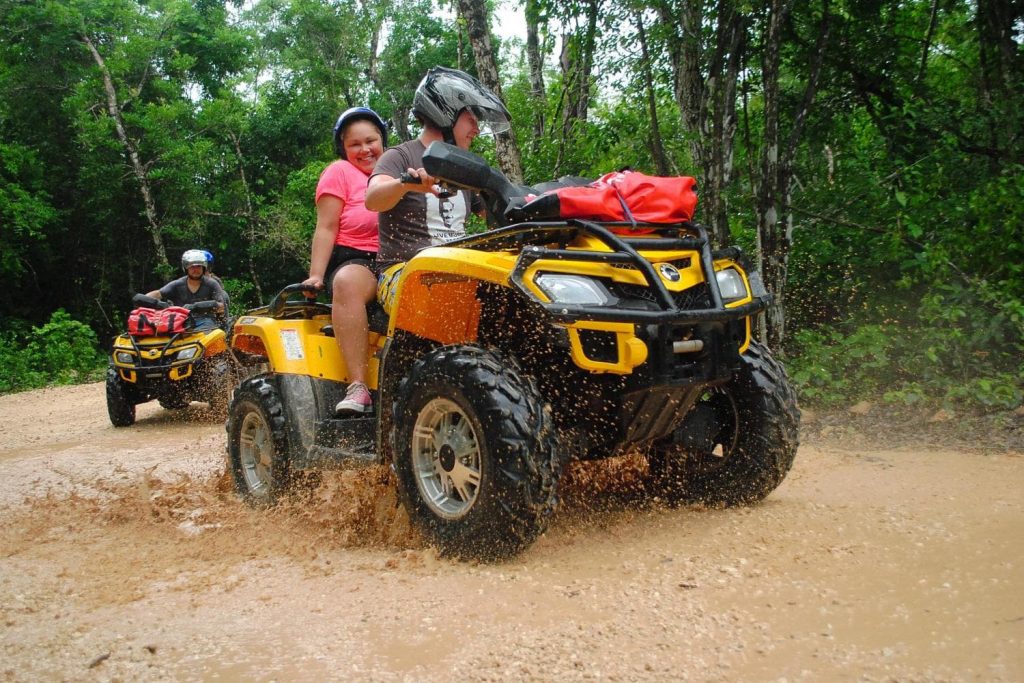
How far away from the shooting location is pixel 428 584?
3408 mm

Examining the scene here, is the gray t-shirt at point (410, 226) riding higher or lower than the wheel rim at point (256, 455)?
higher

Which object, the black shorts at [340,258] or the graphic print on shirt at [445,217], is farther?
the black shorts at [340,258]

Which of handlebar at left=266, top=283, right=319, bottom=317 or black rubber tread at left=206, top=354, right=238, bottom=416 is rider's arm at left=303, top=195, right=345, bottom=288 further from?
black rubber tread at left=206, top=354, right=238, bottom=416

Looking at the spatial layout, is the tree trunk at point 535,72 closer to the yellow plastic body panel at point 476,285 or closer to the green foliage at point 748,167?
the green foliage at point 748,167

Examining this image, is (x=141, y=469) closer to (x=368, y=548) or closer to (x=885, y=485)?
(x=368, y=548)

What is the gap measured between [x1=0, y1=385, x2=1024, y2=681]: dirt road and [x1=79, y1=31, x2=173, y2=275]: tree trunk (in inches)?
820

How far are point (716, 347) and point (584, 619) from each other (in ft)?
3.77

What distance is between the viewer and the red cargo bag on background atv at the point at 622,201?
3541 millimetres

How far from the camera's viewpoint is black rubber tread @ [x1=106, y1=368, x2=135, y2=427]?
33.3 ft

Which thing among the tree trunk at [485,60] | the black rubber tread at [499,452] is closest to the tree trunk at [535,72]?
the tree trunk at [485,60]

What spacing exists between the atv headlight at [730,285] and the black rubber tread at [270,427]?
2.44 metres

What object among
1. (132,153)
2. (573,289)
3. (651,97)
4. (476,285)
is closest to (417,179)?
(476,285)

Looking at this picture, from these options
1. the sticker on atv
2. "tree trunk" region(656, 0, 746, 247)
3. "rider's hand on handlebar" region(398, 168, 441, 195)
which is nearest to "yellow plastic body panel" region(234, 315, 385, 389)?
the sticker on atv

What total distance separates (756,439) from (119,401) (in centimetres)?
818
